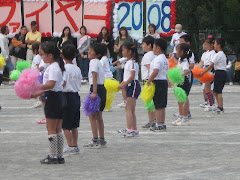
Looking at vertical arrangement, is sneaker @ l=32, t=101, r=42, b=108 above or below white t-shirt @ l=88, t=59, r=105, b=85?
below

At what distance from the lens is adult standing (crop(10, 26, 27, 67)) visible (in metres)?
23.7

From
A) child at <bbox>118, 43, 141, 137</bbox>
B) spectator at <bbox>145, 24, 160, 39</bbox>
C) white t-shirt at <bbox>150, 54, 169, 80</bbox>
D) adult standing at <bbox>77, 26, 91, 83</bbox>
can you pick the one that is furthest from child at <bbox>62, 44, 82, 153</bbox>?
adult standing at <bbox>77, 26, 91, 83</bbox>

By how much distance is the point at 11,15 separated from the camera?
24422 mm

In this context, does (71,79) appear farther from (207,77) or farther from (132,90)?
(207,77)

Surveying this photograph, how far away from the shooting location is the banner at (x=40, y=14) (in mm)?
24328

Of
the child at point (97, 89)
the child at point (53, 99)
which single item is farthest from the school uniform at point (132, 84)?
the child at point (53, 99)

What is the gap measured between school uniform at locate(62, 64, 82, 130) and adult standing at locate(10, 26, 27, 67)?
1425 centimetres

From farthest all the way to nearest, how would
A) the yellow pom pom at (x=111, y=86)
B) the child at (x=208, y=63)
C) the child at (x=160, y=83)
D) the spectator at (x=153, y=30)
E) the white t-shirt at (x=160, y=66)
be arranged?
the spectator at (x=153, y=30) < the child at (x=208, y=63) < the child at (x=160, y=83) < the white t-shirt at (x=160, y=66) < the yellow pom pom at (x=111, y=86)

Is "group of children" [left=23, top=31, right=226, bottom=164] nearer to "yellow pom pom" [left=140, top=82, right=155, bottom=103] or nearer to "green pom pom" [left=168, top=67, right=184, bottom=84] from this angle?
"yellow pom pom" [left=140, top=82, right=155, bottom=103]

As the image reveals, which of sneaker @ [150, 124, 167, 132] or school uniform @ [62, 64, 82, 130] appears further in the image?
sneaker @ [150, 124, 167, 132]

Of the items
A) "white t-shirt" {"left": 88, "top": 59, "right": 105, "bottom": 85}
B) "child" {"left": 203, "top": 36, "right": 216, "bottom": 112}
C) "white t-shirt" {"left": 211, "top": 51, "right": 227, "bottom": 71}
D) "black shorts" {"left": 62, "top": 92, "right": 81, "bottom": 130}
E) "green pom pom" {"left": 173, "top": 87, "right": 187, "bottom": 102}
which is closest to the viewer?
"black shorts" {"left": 62, "top": 92, "right": 81, "bottom": 130}

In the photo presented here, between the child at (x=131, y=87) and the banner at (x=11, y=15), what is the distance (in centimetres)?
1302

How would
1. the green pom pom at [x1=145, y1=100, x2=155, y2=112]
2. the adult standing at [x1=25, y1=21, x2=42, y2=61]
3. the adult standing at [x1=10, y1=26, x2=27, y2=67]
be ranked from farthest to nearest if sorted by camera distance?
1. the adult standing at [x1=10, y1=26, x2=27, y2=67]
2. the adult standing at [x1=25, y1=21, x2=42, y2=61]
3. the green pom pom at [x1=145, y1=100, x2=155, y2=112]

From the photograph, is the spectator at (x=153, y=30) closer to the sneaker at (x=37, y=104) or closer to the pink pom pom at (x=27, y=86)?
the sneaker at (x=37, y=104)
